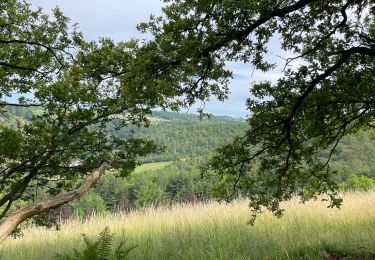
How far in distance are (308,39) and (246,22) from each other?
148 centimetres

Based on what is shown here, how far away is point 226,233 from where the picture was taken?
918 cm

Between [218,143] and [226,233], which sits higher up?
[218,143]

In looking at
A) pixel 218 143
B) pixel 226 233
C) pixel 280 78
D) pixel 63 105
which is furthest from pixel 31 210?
pixel 218 143

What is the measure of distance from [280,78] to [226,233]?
4844mm

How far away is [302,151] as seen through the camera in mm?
6168

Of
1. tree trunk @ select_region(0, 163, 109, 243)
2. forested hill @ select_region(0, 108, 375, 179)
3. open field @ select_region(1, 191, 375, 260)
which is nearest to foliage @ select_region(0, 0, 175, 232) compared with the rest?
tree trunk @ select_region(0, 163, 109, 243)

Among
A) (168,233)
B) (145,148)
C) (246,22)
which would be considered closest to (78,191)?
(145,148)

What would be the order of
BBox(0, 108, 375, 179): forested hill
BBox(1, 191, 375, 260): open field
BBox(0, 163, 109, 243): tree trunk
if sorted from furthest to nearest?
BBox(0, 108, 375, 179): forested hill
BBox(1, 191, 375, 260): open field
BBox(0, 163, 109, 243): tree trunk

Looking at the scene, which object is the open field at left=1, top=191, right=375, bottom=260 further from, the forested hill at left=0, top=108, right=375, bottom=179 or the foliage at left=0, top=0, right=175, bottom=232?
the forested hill at left=0, top=108, right=375, bottom=179

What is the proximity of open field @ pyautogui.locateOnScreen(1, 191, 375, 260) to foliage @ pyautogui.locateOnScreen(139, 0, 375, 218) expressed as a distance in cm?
119

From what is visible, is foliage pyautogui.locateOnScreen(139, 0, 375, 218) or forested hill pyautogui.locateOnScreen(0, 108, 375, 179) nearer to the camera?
foliage pyautogui.locateOnScreen(139, 0, 375, 218)

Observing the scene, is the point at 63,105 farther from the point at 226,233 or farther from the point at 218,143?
the point at 218,143

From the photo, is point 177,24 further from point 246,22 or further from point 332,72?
point 332,72

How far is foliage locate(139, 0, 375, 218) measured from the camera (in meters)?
4.98
